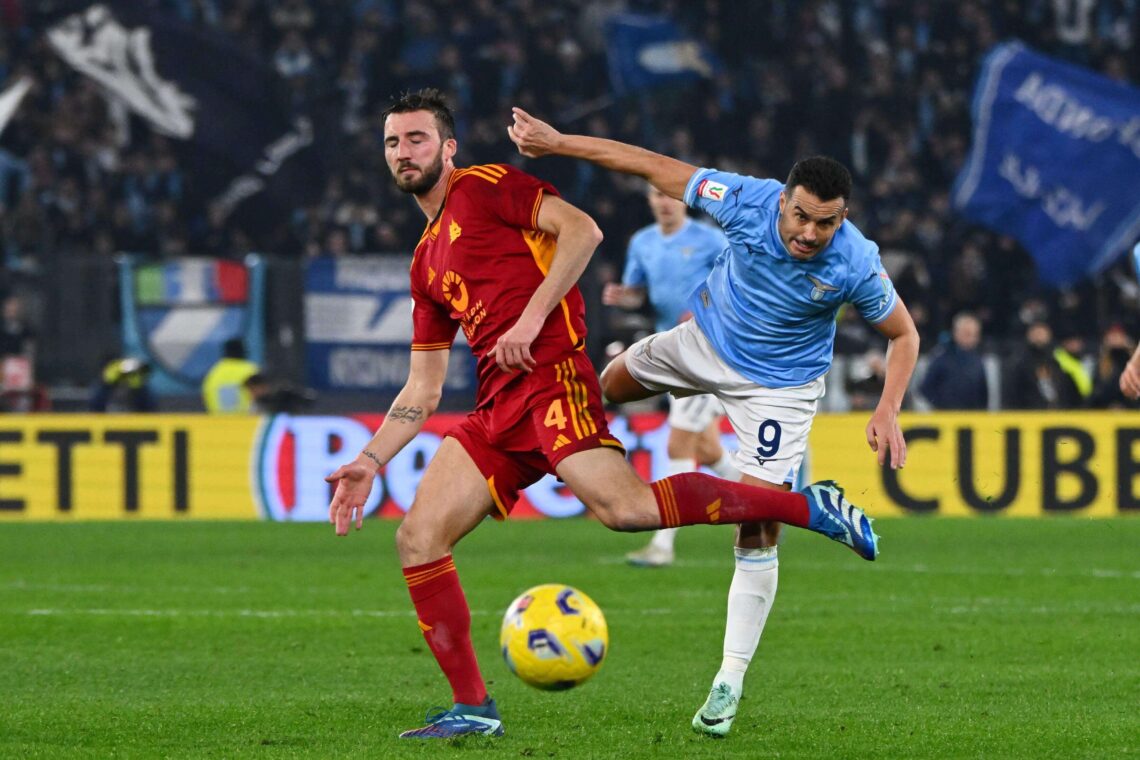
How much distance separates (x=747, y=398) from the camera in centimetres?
696

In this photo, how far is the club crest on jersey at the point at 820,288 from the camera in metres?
6.62

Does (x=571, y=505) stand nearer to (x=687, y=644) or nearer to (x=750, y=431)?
(x=687, y=644)

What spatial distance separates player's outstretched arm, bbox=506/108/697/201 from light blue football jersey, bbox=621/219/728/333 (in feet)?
18.6

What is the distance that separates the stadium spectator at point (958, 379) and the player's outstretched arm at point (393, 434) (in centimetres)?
1104

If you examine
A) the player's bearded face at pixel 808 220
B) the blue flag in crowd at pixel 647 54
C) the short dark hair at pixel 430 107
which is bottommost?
the player's bearded face at pixel 808 220

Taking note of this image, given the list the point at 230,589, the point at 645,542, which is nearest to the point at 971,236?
the point at 645,542

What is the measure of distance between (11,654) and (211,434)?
7.92 meters

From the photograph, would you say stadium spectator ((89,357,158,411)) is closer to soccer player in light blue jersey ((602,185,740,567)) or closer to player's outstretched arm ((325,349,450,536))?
soccer player in light blue jersey ((602,185,740,567))

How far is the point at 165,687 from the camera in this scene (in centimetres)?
765

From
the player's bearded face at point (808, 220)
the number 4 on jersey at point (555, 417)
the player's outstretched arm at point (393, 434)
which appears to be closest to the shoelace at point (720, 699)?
the number 4 on jersey at point (555, 417)

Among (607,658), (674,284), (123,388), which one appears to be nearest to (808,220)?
(607,658)

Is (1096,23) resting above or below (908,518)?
above

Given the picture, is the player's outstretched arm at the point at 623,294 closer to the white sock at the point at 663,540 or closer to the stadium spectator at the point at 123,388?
the white sock at the point at 663,540

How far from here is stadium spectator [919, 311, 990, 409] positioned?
1728 centimetres
